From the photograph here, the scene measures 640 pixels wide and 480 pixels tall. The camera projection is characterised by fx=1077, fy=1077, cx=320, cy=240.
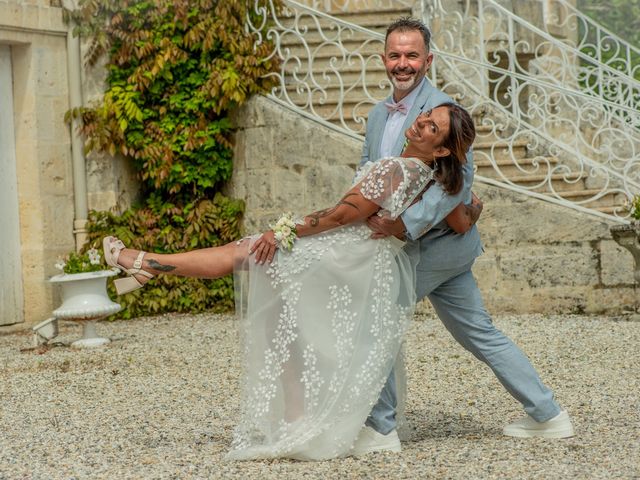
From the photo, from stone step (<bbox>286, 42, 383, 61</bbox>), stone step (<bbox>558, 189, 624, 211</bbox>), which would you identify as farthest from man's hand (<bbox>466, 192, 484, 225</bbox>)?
stone step (<bbox>286, 42, 383, 61</bbox>)

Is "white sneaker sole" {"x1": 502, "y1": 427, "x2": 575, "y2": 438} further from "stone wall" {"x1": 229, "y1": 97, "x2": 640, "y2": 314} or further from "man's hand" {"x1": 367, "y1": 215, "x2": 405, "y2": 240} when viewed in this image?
"stone wall" {"x1": 229, "y1": 97, "x2": 640, "y2": 314}

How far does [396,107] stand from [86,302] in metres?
3.97

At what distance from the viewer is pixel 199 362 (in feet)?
21.1

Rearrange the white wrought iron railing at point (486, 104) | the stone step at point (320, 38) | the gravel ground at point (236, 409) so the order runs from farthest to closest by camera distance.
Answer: the stone step at point (320, 38), the white wrought iron railing at point (486, 104), the gravel ground at point (236, 409)

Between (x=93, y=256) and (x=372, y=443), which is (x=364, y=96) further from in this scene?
(x=372, y=443)

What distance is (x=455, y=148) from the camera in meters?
3.73

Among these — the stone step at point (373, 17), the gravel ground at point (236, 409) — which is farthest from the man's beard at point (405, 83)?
the stone step at point (373, 17)

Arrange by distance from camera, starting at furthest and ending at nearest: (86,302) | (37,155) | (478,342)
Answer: (37,155) → (86,302) → (478,342)

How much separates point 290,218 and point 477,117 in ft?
17.8

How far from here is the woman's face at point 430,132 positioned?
12.2 ft

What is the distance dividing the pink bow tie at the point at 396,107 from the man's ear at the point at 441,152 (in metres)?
0.26

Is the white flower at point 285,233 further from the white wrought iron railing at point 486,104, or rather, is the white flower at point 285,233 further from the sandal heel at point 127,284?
the white wrought iron railing at point 486,104

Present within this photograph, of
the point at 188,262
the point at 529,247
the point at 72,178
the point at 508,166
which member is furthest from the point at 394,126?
the point at 72,178

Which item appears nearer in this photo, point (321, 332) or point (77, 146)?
point (321, 332)
